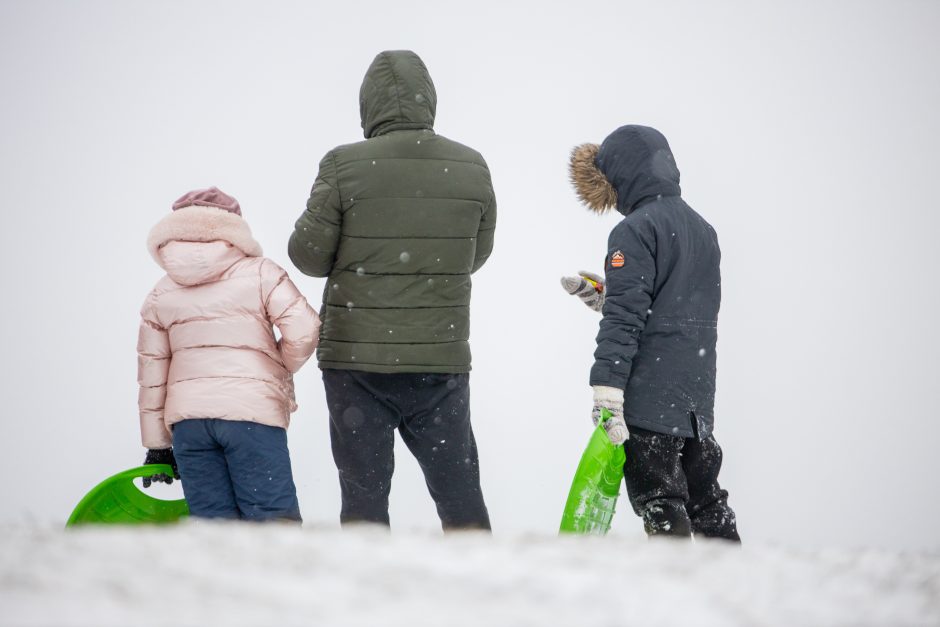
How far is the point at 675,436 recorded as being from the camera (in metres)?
2.69

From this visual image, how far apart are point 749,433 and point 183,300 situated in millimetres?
4126

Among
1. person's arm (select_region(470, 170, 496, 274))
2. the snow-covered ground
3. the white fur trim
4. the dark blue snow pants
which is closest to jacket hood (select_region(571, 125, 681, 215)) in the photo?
person's arm (select_region(470, 170, 496, 274))

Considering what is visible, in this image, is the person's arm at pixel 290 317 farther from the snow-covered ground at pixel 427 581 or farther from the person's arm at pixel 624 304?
the snow-covered ground at pixel 427 581

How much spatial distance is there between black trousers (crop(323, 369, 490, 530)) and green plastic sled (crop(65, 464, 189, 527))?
0.72 meters

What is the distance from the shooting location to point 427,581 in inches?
27.0

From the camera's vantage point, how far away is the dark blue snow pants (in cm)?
283

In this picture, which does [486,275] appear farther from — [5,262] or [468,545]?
[468,545]

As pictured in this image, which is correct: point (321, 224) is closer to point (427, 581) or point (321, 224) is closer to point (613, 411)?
point (613, 411)

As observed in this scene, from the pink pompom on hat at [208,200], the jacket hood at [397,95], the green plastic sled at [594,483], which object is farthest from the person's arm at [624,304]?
the pink pompom on hat at [208,200]

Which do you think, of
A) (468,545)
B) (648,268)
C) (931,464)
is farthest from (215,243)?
(931,464)

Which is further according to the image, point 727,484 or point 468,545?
point 727,484

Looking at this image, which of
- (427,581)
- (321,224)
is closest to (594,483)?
(321,224)

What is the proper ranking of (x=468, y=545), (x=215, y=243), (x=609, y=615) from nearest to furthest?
(x=609, y=615) < (x=468, y=545) < (x=215, y=243)

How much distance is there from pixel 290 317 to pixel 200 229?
0.45m
